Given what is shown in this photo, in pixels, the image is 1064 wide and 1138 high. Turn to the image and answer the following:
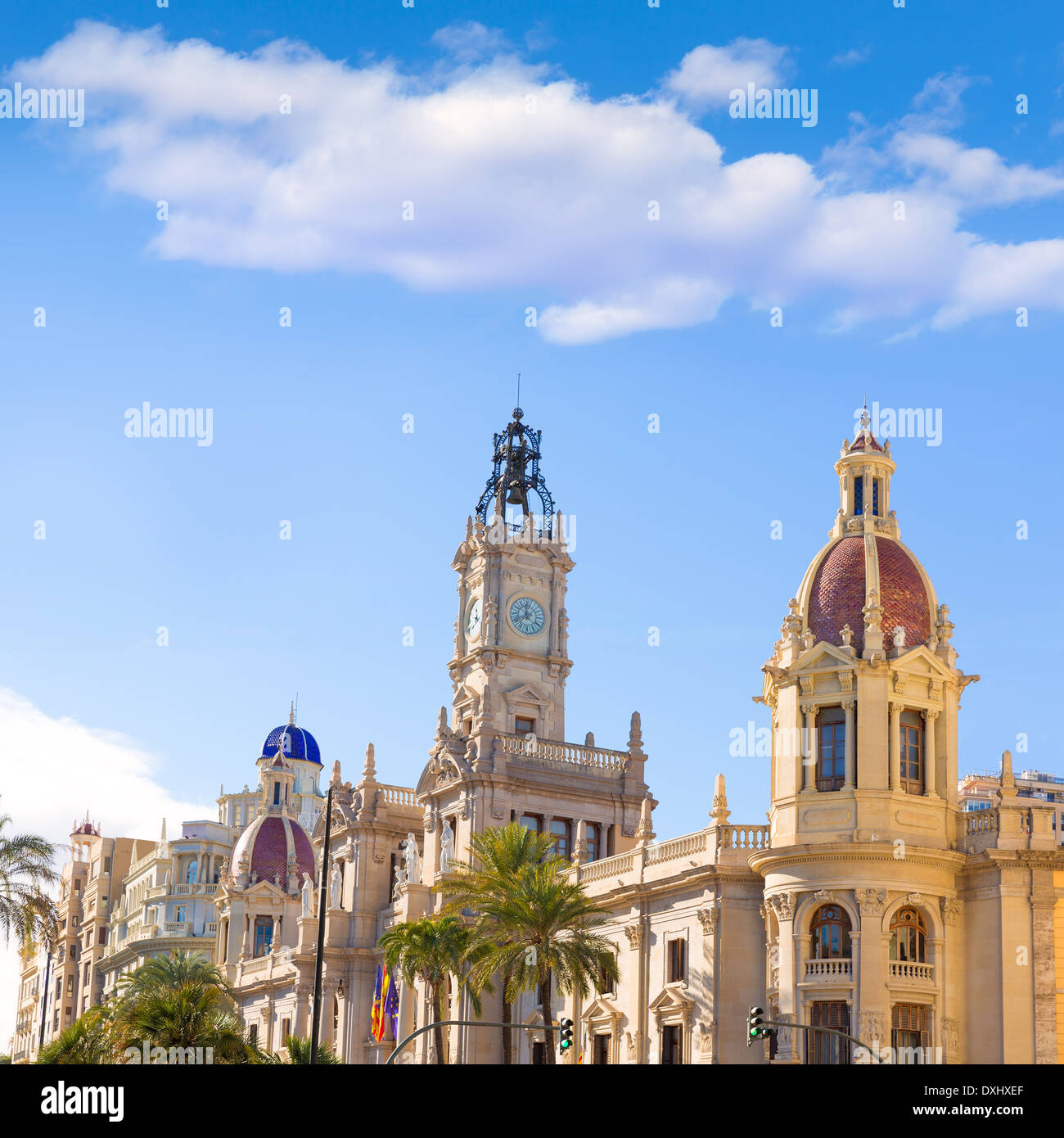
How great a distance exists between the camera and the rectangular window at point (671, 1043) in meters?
56.6

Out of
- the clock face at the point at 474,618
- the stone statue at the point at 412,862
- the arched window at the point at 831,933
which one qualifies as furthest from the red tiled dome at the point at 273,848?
the arched window at the point at 831,933

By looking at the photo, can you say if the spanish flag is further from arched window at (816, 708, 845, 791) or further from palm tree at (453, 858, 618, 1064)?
arched window at (816, 708, 845, 791)

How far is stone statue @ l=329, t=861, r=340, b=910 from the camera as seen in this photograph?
87.6 meters

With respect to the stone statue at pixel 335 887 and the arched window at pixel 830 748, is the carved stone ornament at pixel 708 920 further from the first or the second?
the stone statue at pixel 335 887

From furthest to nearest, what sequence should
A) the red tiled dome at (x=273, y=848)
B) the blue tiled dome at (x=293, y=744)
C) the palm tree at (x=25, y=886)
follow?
the blue tiled dome at (x=293, y=744) → the red tiled dome at (x=273, y=848) → the palm tree at (x=25, y=886)

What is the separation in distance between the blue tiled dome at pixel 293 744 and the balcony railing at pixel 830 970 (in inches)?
3521

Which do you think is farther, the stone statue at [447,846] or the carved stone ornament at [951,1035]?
the stone statue at [447,846]

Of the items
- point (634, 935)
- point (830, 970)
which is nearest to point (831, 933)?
point (830, 970)

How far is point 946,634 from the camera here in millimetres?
54750

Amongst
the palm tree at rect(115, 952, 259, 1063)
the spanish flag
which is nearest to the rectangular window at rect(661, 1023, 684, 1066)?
the palm tree at rect(115, 952, 259, 1063)

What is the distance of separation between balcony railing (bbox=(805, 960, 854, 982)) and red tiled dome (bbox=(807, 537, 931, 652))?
9685 mm
